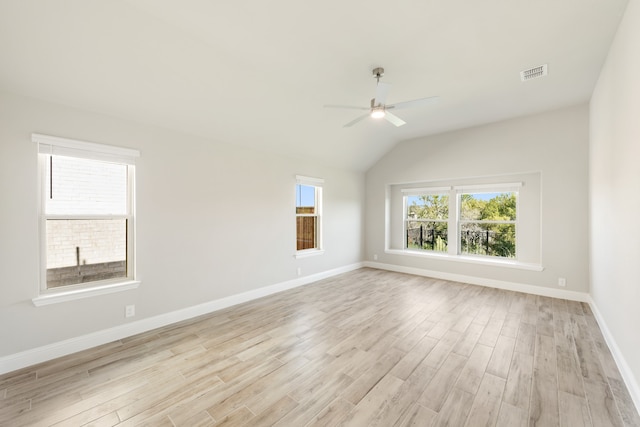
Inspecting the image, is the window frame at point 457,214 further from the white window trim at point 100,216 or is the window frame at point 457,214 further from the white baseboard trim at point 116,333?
the white window trim at point 100,216

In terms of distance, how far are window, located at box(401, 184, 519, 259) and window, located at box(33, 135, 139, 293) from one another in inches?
218

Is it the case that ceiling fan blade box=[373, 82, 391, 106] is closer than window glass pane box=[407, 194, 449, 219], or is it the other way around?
ceiling fan blade box=[373, 82, 391, 106]

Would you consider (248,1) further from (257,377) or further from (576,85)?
(576,85)

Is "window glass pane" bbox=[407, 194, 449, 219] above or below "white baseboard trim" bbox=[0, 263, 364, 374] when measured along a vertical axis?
above

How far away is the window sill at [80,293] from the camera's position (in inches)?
99.2

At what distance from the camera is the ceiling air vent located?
122 inches

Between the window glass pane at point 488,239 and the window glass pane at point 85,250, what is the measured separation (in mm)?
6002

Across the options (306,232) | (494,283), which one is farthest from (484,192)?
(306,232)

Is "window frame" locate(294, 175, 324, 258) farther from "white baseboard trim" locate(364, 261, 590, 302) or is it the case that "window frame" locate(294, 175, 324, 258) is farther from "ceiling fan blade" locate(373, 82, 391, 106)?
"ceiling fan blade" locate(373, 82, 391, 106)

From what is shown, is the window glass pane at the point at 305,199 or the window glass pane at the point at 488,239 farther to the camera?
the window glass pane at the point at 305,199

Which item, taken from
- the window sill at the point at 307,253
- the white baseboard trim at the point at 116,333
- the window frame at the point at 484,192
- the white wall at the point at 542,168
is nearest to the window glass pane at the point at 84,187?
the white baseboard trim at the point at 116,333

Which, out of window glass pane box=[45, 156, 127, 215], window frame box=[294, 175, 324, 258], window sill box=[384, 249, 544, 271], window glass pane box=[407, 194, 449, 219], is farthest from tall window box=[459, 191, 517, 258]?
window glass pane box=[45, 156, 127, 215]

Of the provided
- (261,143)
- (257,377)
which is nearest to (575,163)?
(261,143)

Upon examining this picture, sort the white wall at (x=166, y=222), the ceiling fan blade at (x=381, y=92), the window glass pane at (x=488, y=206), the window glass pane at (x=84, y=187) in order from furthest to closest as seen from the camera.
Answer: the window glass pane at (x=488, y=206)
the ceiling fan blade at (x=381, y=92)
the window glass pane at (x=84, y=187)
the white wall at (x=166, y=222)
